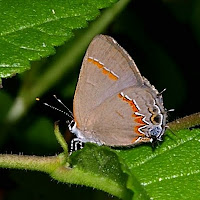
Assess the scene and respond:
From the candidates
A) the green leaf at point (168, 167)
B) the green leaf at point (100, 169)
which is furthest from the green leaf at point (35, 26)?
the green leaf at point (168, 167)

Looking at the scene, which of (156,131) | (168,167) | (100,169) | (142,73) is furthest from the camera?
(142,73)

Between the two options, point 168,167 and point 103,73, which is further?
point 103,73

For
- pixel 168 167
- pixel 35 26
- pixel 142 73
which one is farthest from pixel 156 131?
pixel 142 73

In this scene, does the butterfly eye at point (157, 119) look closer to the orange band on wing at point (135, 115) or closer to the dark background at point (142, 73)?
the orange band on wing at point (135, 115)

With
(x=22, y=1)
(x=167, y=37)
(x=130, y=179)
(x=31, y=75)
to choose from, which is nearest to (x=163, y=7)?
(x=167, y=37)

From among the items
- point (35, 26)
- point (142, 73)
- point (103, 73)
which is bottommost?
point (142, 73)

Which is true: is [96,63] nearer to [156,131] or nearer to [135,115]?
[135,115]
